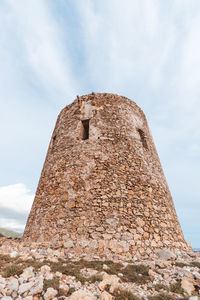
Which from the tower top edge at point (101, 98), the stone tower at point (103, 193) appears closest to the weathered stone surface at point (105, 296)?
the stone tower at point (103, 193)

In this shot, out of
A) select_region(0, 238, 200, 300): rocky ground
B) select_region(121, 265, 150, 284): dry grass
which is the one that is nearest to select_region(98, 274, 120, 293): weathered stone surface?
select_region(0, 238, 200, 300): rocky ground

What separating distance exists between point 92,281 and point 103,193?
10.1 ft

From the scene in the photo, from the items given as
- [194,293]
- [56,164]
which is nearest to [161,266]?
[194,293]

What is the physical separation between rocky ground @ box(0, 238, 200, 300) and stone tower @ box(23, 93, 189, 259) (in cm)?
94

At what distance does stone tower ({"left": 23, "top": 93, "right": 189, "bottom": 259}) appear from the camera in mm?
5312

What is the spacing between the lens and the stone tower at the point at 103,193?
209 inches

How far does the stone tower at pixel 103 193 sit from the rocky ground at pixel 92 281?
37.1 inches

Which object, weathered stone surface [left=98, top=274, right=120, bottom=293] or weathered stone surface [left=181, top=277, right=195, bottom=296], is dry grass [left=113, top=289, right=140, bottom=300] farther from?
weathered stone surface [left=181, top=277, right=195, bottom=296]

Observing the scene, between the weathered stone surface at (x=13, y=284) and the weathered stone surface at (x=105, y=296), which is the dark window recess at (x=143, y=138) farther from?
the weathered stone surface at (x=13, y=284)

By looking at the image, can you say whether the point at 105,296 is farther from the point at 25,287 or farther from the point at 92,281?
the point at 25,287

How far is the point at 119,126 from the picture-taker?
795 centimetres

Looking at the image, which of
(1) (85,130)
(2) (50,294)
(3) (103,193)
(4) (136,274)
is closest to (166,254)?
(4) (136,274)

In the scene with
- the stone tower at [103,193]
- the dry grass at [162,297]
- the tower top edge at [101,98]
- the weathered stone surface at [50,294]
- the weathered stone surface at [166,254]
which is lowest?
the dry grass at [162,297]

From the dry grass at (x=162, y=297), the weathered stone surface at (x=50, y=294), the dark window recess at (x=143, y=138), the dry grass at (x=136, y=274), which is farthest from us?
the dark window recess at (x=143, y=138)
